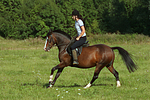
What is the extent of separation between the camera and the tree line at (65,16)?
49688 mm

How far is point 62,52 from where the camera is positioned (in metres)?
10.0

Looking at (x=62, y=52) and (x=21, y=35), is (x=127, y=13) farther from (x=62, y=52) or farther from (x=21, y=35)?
(x=62, y=52)

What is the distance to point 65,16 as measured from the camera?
57.4 meters

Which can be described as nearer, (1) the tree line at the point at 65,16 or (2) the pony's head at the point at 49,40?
(2) the pony's head at the point at 49,40

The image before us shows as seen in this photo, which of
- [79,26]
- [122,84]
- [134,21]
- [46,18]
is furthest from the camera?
[134,21]

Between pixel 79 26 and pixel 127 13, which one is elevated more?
pixel 79 26

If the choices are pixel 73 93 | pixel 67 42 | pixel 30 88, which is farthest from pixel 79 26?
pixel 30 88

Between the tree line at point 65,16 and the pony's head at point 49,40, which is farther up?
the pony's head at point 49,40

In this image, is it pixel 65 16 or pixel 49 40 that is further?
pixel 65 16

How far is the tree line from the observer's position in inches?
1956

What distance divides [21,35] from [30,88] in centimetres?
4189

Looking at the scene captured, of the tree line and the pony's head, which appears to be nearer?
the pony's head

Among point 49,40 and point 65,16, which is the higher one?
point 49,40

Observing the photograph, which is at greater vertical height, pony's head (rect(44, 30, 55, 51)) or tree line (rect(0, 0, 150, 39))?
pony's head (rect(44, 30, 55, 51))
